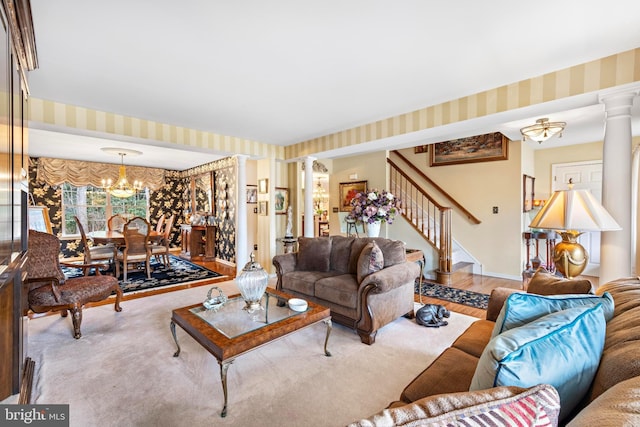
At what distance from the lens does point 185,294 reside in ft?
13.3

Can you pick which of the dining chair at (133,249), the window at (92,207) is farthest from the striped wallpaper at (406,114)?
the window at (92,207)

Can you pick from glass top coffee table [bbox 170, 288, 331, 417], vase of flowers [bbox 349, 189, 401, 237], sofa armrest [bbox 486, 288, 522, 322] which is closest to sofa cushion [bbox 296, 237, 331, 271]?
vase of flowers [bbox 349, 189, 401, 237]

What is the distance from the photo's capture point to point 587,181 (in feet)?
16.2

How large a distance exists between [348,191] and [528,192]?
11.1 ft

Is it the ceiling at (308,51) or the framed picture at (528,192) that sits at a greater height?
the ceiling at (308,51)

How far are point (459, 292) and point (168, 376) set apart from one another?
12.6 feet

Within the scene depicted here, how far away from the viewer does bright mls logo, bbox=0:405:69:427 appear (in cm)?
103

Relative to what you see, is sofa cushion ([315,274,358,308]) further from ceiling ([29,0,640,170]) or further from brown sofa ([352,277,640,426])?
ceiling ([29,0,640,170])

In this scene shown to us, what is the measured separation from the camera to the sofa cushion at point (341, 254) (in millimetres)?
3409

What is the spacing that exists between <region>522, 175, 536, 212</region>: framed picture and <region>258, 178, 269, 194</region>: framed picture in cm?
466

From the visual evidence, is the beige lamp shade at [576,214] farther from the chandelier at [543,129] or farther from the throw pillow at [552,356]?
the chandelier at [543,129]

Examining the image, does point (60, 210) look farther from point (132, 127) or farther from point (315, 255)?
point (315, 255)

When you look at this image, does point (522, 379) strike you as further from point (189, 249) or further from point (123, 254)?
point (189, 249)

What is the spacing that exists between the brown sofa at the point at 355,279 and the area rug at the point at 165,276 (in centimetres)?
245
